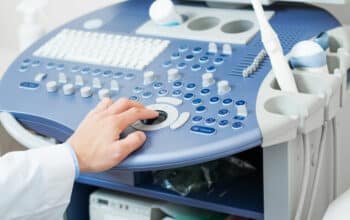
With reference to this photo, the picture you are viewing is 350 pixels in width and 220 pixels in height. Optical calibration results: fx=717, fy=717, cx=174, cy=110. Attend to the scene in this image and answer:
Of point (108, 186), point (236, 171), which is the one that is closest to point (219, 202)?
→ point (236, 171)

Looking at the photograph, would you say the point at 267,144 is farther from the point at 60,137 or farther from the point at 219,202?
the point at 60,137

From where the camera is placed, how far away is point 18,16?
1.78 metres

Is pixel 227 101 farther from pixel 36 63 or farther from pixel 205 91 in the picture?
pixel 36 63

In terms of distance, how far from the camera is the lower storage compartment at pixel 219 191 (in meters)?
1.07

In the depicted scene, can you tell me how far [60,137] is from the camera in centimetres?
104

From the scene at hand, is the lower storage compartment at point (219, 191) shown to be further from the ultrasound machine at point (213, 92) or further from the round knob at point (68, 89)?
the round knob at point (68, 89)

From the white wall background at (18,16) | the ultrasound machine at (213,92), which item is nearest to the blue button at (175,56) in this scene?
the ultrasound machine at (213,92)

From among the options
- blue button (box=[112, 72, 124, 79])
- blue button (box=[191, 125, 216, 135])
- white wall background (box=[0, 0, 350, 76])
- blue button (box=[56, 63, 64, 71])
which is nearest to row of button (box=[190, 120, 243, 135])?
blue button (box=[191, 125, 216, 135])

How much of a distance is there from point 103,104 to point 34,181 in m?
0.14

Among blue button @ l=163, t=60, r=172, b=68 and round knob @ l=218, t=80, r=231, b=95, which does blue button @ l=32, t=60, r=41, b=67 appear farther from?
round knob @ l=218, t=80, r=231, b=95

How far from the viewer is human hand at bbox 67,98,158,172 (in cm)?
93

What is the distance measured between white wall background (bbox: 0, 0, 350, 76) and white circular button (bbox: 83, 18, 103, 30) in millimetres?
215

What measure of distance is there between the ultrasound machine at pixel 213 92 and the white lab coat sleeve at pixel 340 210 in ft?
0.20

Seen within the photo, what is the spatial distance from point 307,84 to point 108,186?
36 centimetres
